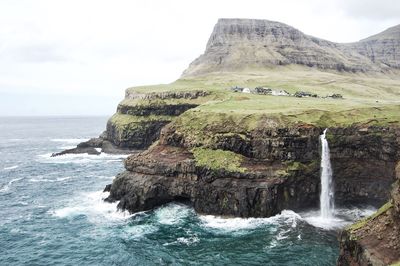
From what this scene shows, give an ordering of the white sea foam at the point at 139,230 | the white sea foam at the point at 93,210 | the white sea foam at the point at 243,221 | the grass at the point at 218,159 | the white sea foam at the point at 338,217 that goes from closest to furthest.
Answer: the white sea foam at the point at 139,230, the white sea foam at the point at 243,221, the white sea foam at the point at 338,217, the white sea foam at the point at 93,210, the grass at the point at 218,159

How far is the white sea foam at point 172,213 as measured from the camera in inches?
2650

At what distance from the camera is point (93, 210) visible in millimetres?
74812

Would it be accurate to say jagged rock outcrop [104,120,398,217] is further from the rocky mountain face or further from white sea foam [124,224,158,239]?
white sea foam [124,224,158,239]

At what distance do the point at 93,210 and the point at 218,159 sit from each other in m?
24.1

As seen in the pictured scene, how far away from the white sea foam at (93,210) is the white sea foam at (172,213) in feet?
17.8

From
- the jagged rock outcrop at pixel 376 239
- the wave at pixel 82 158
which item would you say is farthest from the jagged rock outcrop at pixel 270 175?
the wave at pixel 82 158

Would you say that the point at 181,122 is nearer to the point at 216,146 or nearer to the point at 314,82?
the point at 216,146

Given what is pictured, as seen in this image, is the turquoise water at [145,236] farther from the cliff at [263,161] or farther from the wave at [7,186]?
the wave at [7,186]

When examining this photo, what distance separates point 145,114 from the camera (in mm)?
136500

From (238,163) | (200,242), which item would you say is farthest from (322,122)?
(200,242)

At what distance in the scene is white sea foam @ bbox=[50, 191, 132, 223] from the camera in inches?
2773

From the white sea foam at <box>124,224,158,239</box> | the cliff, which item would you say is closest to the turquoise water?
the white sea foam at <box>124,224,158,239</box>

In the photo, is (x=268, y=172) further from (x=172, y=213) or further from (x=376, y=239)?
(x=376, y=239)

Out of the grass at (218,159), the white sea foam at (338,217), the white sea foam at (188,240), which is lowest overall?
the white sea foam at (188,240)
